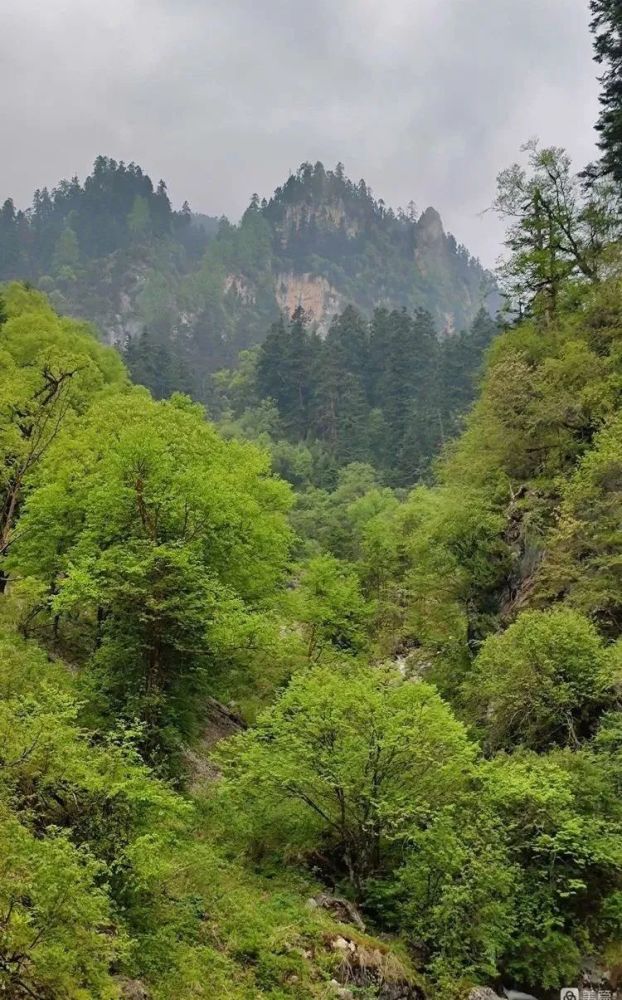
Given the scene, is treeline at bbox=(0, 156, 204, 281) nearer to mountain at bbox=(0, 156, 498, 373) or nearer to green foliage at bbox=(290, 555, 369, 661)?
mountain at bbox=(0, 156, 498, 373)

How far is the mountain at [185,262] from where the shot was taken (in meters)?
150

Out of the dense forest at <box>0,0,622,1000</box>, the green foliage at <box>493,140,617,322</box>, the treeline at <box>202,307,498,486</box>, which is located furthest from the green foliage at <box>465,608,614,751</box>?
the treeline at <box>202,307,498,486</box>

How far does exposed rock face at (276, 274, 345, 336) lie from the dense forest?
503 feet

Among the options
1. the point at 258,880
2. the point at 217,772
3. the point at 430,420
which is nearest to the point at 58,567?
the point at 217,772

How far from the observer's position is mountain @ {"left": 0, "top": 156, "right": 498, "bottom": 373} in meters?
150

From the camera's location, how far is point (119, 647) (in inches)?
563

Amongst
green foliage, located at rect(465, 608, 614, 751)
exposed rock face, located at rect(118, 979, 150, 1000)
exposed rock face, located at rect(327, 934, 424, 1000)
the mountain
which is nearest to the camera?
exposed rock face, located at rect(118, 979, 150, 1000)

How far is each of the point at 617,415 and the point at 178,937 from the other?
16.0 metres

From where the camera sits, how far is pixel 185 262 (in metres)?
→ 176

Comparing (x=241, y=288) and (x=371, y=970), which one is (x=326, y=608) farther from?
(x=241, y=288)

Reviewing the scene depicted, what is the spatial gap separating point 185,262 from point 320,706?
7024 inches

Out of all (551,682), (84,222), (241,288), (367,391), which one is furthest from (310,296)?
(551,682)

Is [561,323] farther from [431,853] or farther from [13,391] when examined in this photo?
[431,853]

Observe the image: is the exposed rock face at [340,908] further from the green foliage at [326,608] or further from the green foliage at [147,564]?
the green foliage at [326,608]
